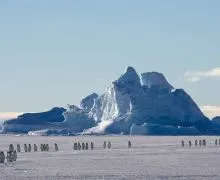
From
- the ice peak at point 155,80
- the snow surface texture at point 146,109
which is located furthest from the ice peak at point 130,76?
the ice peak at point 155,80

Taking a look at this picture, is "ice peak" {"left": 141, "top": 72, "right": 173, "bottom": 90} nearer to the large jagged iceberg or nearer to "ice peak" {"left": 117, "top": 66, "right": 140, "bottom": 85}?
the large jagged iceberg

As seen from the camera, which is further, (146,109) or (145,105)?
(145,105)

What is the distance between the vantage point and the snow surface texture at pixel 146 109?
12625 centimetres

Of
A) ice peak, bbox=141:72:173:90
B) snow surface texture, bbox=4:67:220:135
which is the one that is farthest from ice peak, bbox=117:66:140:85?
ice peak, bbox=141:72:173:90

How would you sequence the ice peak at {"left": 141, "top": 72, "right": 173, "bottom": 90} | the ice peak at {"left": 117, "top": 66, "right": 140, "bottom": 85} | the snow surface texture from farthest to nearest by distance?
the ice peak at {"left": 141, "top": 72, "right": 173, "bottom": 90}
the ice peak at {"left": 117, "top": 66, "right": 140, "bottom": 85}
the snow surface texture

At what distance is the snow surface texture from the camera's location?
4970 inches

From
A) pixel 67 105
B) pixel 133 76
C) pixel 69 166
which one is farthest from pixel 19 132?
pixel 69 166

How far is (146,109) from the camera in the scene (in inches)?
5030

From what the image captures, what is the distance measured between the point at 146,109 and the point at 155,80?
6485 millimetres

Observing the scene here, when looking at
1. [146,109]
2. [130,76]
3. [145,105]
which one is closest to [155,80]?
[130,76]

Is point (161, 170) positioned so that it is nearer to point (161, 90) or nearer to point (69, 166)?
point (69, 166)

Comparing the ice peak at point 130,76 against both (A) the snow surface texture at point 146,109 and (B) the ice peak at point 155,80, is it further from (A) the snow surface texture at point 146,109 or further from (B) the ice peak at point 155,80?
(B) the ice peak at point 155,80

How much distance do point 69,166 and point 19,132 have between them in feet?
393

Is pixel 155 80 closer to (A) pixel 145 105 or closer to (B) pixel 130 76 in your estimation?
(B) pixel 130 76
